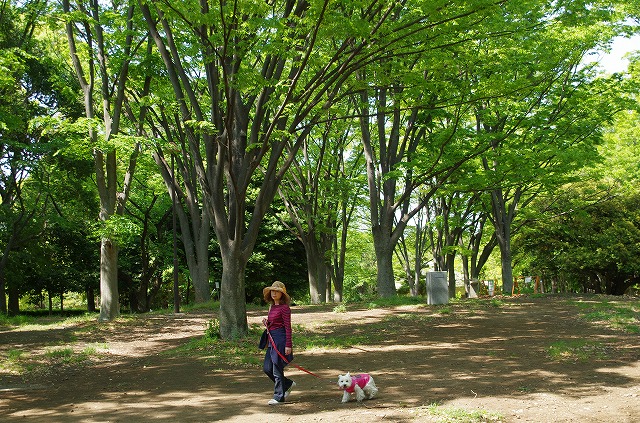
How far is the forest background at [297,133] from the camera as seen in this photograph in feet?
37.5

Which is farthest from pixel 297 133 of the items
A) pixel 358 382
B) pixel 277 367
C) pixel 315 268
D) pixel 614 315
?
pixel 358 382

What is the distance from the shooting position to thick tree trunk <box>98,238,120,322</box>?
651 inches

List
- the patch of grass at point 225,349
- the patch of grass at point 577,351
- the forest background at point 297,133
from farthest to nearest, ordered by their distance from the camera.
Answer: the forest background at point 297,133
the patch of grass at point 225,349
the patch of grass at point 577,351

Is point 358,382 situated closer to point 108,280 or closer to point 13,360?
point 13,360

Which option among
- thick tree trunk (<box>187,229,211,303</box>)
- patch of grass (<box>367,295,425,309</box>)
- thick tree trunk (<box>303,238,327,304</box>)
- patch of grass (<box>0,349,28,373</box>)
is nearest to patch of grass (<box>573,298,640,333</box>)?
patch of grass (<box>367,295,425,309</box>)

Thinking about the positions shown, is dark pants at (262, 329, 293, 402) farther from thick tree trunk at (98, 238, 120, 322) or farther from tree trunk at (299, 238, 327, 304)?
tree trunk at (299, 238, 327, 304)

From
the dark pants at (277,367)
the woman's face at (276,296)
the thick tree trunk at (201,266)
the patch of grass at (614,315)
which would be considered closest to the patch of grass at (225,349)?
the dark pants at (277,367)

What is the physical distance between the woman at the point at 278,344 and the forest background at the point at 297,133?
462 cm

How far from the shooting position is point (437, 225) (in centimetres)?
2797

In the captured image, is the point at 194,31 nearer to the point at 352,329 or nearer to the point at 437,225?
the point at 352,329

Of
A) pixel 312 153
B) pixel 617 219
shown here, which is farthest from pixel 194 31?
pixel 617 219

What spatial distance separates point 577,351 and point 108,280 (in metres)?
12.2

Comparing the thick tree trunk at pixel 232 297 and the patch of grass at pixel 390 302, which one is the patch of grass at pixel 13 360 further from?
the patch of grass at pixel 390 302

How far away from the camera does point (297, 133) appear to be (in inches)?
932
